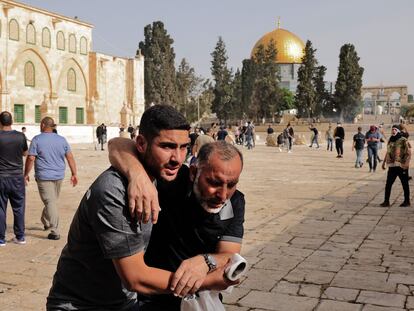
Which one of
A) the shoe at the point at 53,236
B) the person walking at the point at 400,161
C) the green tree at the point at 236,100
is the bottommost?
the shoe at the point at 53,236

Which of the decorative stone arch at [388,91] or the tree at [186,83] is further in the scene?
the decorative stone arch at [388,91]

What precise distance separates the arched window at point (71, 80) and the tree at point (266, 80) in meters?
24.0

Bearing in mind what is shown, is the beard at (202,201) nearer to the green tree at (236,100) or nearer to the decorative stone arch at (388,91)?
the green tree at (236,100)

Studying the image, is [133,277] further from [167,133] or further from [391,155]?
[391,155]

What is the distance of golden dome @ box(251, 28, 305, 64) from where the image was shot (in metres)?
79.0

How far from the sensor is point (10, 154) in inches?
246

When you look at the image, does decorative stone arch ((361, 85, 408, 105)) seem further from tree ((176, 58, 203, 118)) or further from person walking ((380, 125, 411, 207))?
person walking ((380, 125, 411, 207))

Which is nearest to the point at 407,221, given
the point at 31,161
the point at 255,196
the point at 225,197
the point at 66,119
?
the point at 255,196

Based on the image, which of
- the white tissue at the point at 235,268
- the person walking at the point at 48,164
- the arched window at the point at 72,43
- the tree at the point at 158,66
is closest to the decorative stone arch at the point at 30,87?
the arched window at the point at 72,43

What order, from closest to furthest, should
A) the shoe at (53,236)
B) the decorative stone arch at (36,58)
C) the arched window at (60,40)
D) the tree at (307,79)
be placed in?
the shoe at (53,236) → the decorative stone arch at (36,58) → the arched window at (60,40) → the tree at (307,79)

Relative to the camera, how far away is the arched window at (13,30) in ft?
122

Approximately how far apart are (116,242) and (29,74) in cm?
4082

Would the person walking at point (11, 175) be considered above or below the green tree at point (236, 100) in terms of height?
below

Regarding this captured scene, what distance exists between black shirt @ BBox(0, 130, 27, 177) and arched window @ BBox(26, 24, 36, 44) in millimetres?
35405
